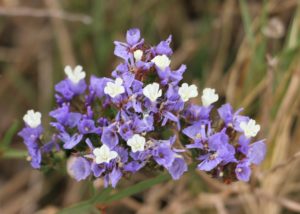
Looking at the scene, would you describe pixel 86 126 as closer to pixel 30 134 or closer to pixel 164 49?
pixel 30 134

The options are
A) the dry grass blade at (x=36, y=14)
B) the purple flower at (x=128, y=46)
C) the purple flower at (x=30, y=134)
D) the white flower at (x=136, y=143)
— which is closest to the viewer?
the white flower at (x=136, y=143)

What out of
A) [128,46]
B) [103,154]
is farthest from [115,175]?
[128,46]

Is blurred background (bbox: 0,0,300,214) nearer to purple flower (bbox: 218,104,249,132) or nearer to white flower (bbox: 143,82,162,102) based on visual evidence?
purple flower (bbox: 218,104,249,132)

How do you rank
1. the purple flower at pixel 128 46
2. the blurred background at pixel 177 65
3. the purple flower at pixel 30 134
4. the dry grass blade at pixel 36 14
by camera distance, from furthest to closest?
the dry grass blade at pixel 36 14, the blurred background at pixel 177 65, the purple flower at pixel 30 134, the purple flower at pixel 128 46

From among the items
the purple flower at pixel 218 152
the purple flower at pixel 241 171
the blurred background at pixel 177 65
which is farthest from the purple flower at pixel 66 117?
the blurred background at pixel 177 65

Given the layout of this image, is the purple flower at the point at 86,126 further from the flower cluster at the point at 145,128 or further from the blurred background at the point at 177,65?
the blurred background at the point at 177,65

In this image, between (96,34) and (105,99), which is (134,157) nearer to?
(105,99)

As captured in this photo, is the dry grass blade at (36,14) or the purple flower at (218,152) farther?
the dry grass blade at (36,14)

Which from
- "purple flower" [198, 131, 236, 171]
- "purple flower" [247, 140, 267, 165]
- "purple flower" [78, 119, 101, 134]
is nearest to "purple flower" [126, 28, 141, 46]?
"purple flower" [78, 119, 101, 134]

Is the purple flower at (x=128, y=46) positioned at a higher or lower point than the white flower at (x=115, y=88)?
higher
